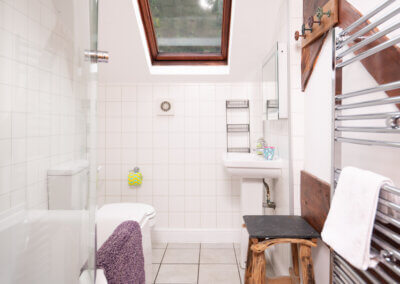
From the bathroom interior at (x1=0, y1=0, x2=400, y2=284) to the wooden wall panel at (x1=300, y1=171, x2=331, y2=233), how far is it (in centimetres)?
1

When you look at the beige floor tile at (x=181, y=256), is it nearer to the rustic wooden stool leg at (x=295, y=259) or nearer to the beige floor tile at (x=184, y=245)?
the beige floor tile at (x=184, y=245)

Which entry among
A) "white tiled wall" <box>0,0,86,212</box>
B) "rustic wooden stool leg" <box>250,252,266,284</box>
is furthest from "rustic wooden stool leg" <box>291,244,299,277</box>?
"white tiled wall" <box>0,0,86,212</box>

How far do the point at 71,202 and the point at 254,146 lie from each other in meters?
2.25

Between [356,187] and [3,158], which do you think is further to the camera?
[356,187]

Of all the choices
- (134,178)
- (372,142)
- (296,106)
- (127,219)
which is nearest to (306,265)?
(372,142)

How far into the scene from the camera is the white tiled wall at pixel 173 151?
2668mm

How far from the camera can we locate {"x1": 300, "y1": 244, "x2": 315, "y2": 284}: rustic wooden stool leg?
50.1 inches

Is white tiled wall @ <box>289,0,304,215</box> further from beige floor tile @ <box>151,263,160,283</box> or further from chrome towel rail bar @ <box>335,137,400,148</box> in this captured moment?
beige floor tile @ <box>151,263,160,283</box>

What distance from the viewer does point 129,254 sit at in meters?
0.90

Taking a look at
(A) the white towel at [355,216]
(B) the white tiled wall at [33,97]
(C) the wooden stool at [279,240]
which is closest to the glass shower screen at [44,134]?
(B) the white tiled wall at [33,97]

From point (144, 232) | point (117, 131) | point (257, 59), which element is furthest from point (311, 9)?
point (117, 131)

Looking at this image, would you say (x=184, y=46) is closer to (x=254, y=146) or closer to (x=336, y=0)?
(x=254, y=146)

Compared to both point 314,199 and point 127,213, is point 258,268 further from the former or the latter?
point 127,213

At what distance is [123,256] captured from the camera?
856mm
